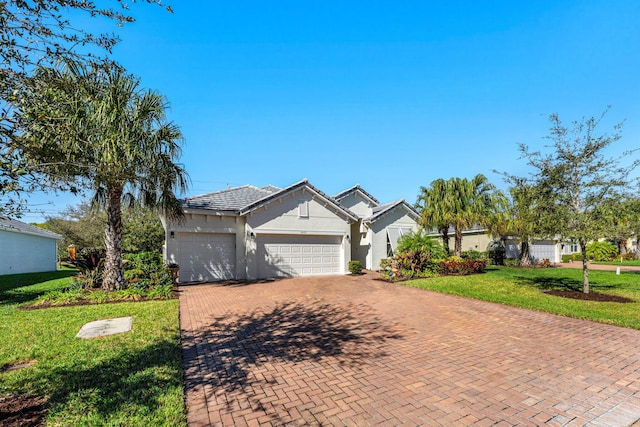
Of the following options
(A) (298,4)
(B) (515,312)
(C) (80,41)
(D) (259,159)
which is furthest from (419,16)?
(D) (259,159)

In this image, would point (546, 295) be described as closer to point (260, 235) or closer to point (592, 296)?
point (592, 296)

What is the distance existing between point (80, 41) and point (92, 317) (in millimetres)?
7722

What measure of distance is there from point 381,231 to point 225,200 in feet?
34.7

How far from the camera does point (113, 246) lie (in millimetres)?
11812

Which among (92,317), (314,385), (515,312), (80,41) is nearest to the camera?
(80,41)

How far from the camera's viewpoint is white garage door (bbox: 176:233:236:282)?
15.5 metres

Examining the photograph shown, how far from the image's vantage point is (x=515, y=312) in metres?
9.02

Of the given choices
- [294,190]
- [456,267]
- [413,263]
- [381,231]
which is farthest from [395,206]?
[294,190]

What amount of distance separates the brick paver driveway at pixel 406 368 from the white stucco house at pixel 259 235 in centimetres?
672

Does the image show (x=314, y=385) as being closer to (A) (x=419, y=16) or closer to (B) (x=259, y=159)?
(A) (x=419, y=16)

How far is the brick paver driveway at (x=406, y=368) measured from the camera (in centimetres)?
378

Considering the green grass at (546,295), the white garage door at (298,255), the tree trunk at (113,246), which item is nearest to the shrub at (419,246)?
the green grass at (546,295)

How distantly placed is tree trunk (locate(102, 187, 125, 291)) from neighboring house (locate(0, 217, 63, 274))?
10824mm

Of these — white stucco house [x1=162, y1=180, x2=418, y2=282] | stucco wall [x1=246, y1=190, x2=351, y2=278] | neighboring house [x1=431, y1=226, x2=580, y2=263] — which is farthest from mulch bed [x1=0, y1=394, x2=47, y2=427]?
neighboring house [x1=431, y1=226, x2=580, y2=263]
